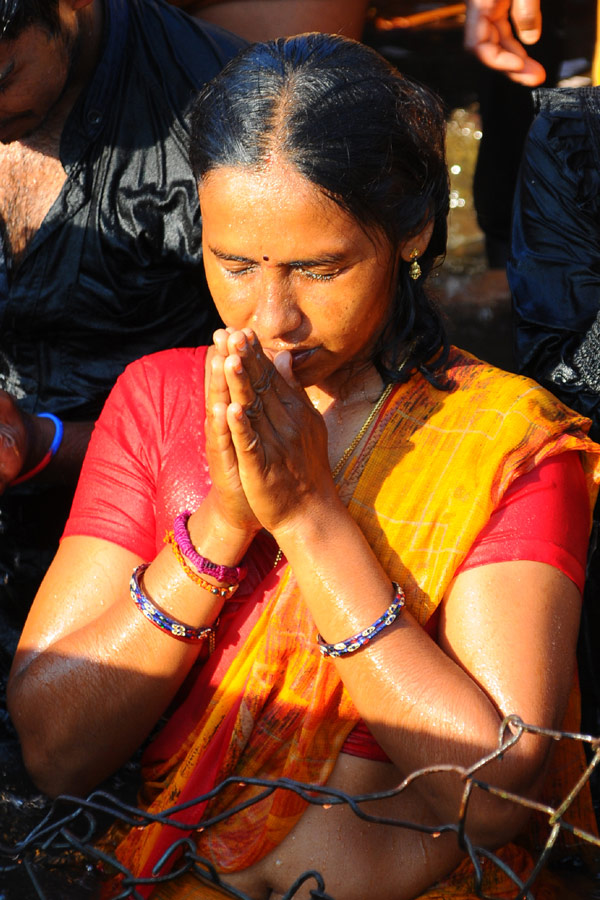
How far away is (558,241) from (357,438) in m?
0.99

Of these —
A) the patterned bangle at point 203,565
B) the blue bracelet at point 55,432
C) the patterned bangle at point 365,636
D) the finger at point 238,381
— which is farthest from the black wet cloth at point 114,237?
the patterned bangle at point 365,636

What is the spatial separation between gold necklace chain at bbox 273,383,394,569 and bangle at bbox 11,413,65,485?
995 millimetres

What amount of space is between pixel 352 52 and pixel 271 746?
143cm

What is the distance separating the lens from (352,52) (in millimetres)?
2320

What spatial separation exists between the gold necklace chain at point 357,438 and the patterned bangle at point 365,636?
29 cm

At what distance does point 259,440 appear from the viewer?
6.87ft

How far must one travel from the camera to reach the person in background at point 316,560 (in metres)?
2.11

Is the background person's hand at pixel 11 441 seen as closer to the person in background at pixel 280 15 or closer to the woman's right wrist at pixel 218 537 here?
the woman's right wrist at pixel 218 537

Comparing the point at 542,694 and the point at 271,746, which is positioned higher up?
the point at 542,694

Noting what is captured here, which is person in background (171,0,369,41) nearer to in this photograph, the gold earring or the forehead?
the gold earring

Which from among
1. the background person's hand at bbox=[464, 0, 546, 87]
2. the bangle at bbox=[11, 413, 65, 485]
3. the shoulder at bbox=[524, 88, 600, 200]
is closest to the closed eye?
the shoulder at bbox=[524, 88, 600, 200]

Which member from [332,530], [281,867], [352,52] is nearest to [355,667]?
[332,530]

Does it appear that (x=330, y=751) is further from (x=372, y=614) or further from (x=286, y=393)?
(x=286, y=393)

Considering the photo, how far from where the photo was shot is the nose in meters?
2.20
